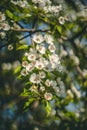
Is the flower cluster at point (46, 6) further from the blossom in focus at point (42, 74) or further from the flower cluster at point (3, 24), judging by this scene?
the blossom in focus at point (42, 74)

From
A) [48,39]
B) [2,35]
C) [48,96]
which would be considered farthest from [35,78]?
[2,35]

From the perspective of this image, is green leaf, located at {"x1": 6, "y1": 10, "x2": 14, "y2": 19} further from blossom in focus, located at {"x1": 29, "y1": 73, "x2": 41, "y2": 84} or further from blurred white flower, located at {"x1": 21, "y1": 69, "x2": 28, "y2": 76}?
blossom in focus, located at {"x1": 29, "y1": 73, "x2": 41, "y2": 84}

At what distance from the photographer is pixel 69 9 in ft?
24.7

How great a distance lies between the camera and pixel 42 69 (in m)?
4.20

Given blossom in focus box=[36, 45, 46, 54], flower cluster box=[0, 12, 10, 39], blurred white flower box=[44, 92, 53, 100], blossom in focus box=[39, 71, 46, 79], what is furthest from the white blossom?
blurred white flower box=[44, 92, 53, 100]

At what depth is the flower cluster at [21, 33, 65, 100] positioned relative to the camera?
413cm

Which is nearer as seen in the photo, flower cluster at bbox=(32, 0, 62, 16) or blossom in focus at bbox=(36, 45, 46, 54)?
blossom in focus at bbox=(36, 45, 46, 54)

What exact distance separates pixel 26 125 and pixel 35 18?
400 centimetres

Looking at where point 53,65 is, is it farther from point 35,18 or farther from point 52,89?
point 35,18

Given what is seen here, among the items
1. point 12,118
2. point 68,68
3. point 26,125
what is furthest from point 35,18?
point 12,118

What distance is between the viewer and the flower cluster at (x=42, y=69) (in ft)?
13.5

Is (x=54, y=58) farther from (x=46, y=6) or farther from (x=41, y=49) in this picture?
(x=46, y=6)

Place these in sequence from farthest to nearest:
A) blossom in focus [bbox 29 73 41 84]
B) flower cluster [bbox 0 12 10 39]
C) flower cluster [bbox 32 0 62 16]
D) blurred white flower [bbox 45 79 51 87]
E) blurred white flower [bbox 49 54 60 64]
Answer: flower cluster [bbox 32 0 62 16] < flower cluster [bbox 0 12 10 39] < blurred white flower [bbox 49 54 60 64] < blurred white flower [bbox 45 79 51 87] < blossom in focus [bbox 29 73 41 84]

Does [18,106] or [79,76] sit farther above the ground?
[79,76]
